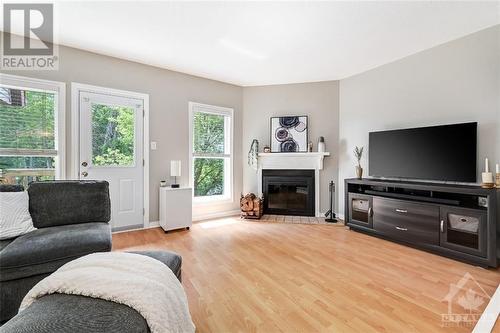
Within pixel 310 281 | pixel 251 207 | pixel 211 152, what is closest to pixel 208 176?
pixel 211 152

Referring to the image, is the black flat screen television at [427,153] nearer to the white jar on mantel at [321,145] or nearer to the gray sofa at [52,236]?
the white jar on mantel at [321,145]

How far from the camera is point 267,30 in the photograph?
2.47 metres

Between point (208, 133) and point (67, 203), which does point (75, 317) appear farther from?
point (208, 133)

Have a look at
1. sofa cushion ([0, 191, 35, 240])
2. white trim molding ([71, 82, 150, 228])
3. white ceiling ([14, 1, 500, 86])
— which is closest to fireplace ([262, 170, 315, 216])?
white ceiling ([14, 1, 500, 86])

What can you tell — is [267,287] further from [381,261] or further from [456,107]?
[456,107]

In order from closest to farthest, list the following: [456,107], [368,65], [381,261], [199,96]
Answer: [381,261] → [456,107] → [368,65] → [199,96]

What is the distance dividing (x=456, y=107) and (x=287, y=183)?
2.55 meters

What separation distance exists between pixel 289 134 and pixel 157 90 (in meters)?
2.38

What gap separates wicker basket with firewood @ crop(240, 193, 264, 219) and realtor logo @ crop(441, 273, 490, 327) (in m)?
2.62

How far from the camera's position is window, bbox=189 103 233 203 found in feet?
12.9

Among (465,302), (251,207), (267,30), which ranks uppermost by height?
(267,30)

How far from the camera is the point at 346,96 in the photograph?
13.0 ft

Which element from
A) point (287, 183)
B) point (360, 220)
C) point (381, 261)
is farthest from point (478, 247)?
point (287, 183)

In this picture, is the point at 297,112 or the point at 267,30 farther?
the point at 297,112
